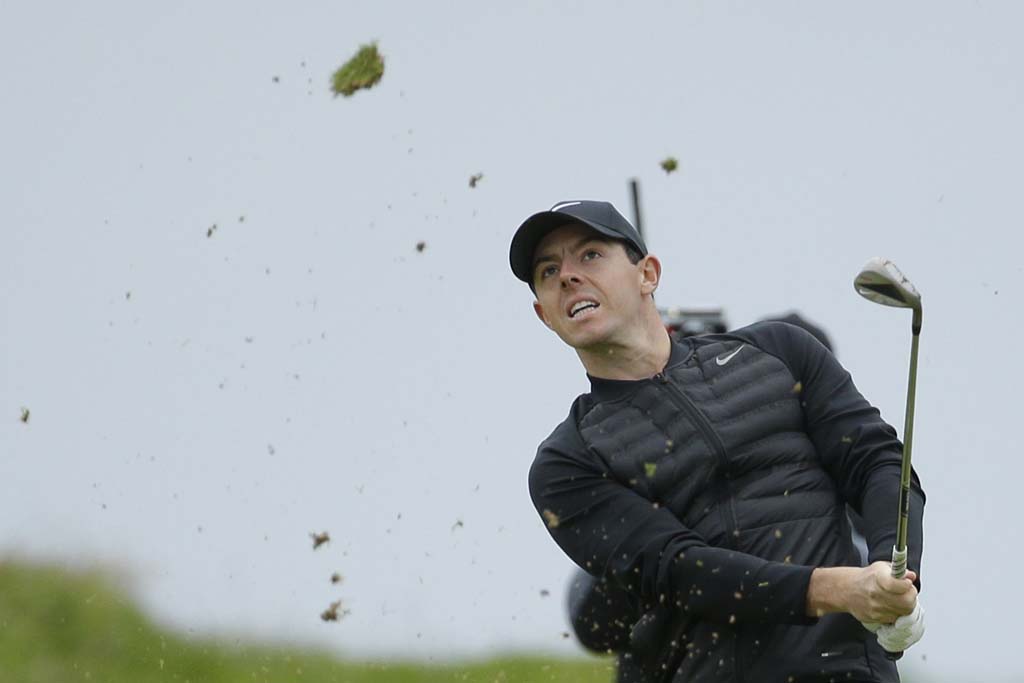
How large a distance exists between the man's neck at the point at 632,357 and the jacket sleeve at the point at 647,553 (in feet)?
0.68

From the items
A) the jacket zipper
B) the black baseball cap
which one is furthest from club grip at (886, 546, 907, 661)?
the black baseball cap

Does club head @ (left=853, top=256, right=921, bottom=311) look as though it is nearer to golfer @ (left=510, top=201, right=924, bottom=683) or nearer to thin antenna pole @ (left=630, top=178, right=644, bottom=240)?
golfer @ (left=510, top=201, right=924, bottom=683)

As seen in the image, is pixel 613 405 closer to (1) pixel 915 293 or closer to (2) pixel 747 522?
(2) pixel 747 522

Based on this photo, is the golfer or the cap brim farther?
the cap brim

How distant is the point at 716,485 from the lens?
5789 millimetres

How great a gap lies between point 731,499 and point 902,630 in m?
0.60

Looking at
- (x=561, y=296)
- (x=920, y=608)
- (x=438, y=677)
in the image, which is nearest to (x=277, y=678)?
(x=438, y=677)

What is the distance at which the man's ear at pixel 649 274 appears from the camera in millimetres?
6191

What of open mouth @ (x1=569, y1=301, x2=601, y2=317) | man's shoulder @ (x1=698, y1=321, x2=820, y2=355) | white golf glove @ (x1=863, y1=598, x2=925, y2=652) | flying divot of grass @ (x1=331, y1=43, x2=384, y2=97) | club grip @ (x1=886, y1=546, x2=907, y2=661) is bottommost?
white golf glove @ (x1=863, y1=598, x2=925, y2=652)

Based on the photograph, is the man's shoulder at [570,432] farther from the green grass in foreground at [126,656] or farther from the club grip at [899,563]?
the green grass in foreground at [126,656]

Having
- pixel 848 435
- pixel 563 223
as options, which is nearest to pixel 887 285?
pixel 848 435

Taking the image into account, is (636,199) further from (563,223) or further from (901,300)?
(901,300)

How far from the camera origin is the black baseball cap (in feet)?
20.0

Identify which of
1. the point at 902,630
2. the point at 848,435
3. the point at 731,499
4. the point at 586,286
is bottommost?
the point at 902,630
